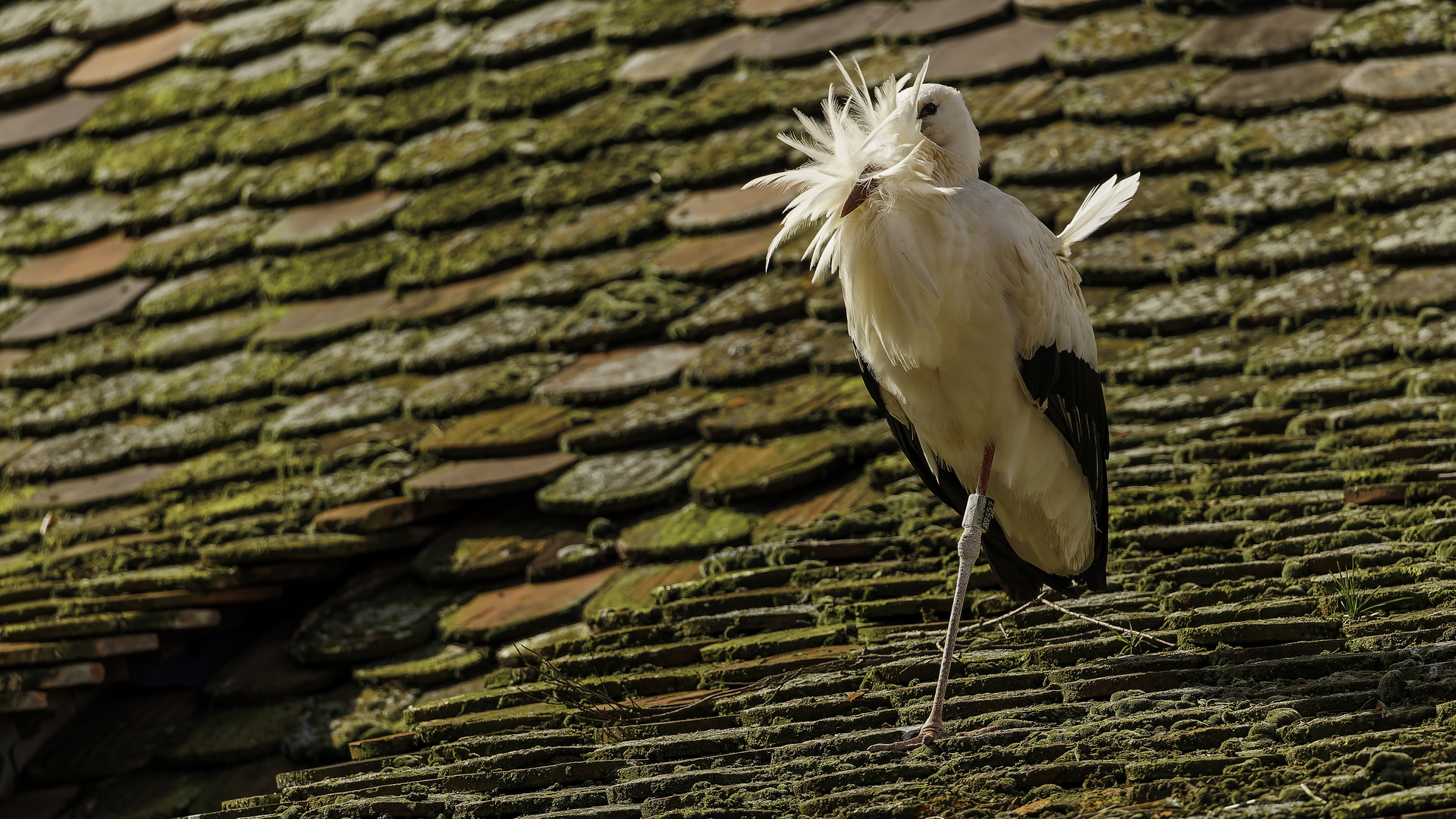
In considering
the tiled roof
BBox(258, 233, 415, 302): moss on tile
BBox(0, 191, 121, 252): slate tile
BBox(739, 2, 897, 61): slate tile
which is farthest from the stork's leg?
BBox(0, 191, 121, 252): slate tile

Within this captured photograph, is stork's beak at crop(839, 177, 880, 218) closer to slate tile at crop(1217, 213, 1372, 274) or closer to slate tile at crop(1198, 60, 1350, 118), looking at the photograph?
slate tile at crop(1217, 213, 1372, 274)

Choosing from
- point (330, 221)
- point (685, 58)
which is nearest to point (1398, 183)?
point (685, 58)

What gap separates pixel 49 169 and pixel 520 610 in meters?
4.42

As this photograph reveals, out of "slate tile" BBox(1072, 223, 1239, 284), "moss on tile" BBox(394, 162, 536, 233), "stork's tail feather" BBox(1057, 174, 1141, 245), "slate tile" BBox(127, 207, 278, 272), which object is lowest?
"slate tile" BBox(1072, 223, 1239, 284)

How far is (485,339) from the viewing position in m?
5.23

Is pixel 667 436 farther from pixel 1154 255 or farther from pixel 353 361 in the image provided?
pixel 1154 255

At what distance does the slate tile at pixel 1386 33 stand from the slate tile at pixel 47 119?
19.7ft

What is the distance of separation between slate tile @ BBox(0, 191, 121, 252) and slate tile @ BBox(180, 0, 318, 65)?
1026 millimetres

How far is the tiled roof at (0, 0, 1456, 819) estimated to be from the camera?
9.78ft

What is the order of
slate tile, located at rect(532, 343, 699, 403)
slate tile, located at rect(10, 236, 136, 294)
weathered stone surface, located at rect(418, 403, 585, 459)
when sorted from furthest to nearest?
1. slate tile, located at rect(10, 236, 136, 294)
2. slate tile, located at rect(532, 343, 699, 403)
3. weathered stone surface, located at rect(418, 403, 585, 459)

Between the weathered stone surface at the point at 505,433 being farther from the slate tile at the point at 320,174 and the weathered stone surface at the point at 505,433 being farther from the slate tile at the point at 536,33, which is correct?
the slate tile at the point at 536,33

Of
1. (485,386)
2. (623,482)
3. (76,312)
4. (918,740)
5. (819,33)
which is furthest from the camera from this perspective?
(76,312)

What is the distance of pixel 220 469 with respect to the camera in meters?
5.00

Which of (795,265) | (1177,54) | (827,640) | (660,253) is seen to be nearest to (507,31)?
(660,253)
